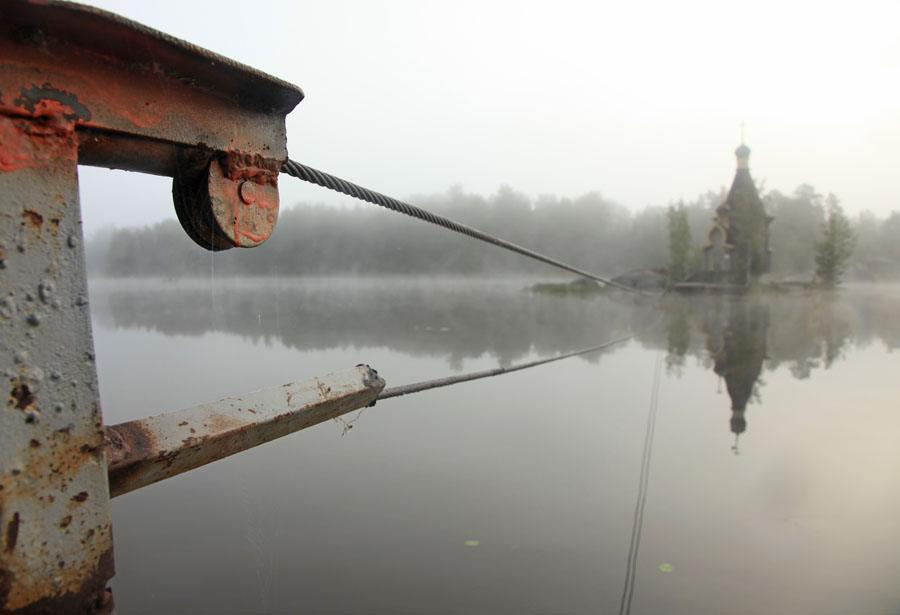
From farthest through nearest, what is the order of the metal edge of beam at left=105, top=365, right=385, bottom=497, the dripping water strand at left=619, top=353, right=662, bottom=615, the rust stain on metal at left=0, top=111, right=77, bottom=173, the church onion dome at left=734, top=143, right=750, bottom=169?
the church onion dome at left=734, top=143, right=750, bottom=169, the dripping water strand at left=619, top=353, right=662, bottom=615, the metal edge of beam at left=105, top=365, right=385, bottom=497, the rust stain on metal at left=0, top=111, right=77, bottom=173

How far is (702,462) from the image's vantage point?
4.84 meters

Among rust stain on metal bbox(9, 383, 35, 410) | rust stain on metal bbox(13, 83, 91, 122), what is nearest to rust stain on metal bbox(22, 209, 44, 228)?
rust stain on metal bbox(13, 83, 91, 122)

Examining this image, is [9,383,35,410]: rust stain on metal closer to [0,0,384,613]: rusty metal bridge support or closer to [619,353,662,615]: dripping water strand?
[0,0,384,613]: rusty metal bridge support

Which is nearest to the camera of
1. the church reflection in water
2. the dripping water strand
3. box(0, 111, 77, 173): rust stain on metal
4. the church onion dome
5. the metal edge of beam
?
box(0, 111, 77, 173): rust stain on metal

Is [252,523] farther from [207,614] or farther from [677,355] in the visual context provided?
[677,355]

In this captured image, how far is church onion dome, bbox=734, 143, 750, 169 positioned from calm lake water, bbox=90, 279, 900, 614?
28.8 meters

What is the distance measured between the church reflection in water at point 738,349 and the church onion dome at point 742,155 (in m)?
16.1

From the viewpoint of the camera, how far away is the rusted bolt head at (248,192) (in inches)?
45.8

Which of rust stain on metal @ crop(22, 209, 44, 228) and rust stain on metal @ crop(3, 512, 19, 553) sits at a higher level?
rust stain on metal @ crop(22, 209, 44, 228)

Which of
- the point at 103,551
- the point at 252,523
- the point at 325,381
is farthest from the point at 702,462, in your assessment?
the point at 103,551

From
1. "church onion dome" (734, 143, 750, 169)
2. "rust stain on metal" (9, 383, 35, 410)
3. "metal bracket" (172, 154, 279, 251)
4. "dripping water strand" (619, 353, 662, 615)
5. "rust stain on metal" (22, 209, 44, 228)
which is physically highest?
"church onion dome" (734, 143, 750, 169)

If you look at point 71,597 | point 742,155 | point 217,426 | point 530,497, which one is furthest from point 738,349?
point 742,155

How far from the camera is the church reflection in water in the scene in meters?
7.23

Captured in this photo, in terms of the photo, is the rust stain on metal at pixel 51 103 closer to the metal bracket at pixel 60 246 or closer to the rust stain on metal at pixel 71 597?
the metal bracket at pixel 60 246
